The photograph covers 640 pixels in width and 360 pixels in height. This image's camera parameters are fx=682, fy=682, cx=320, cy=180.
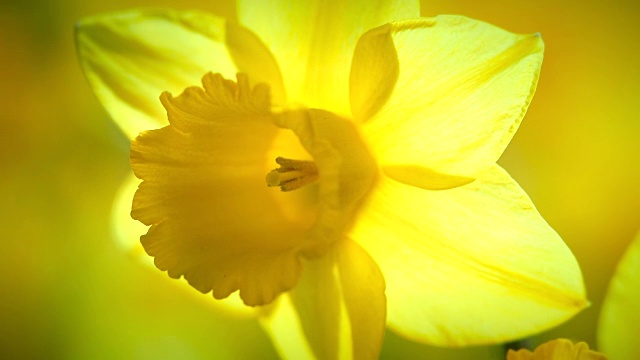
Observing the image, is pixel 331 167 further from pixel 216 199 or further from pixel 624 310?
pixel 624 310

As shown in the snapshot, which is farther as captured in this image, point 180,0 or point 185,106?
point 180,0

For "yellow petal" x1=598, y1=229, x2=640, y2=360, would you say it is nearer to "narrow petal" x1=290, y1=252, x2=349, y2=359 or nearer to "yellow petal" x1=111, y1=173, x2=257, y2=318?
"narrow petal" x1=290, y1=252, x2=349, y2=359

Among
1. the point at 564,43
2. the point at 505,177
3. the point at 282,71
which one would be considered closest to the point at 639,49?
the point at 564,43

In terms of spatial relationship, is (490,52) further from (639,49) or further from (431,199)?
(639,49)

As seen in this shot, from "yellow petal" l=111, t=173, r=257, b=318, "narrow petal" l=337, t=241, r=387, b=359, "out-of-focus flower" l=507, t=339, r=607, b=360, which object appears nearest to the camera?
"out-of-focus flower" l=507, t=339, r=607, b=360

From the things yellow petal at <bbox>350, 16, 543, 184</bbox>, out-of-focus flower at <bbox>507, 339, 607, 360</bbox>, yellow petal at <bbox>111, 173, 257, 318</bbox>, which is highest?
yellow petal at <bbox>350, 16, 543, 184</bbox>

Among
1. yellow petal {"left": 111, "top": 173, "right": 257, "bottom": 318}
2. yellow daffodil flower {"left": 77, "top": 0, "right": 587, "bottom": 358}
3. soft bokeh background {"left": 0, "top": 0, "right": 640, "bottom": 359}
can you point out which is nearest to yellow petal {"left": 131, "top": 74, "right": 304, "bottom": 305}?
yellow daffodil flower {"left": 77, "top": 0, "right": 587, "bottom": 358}
